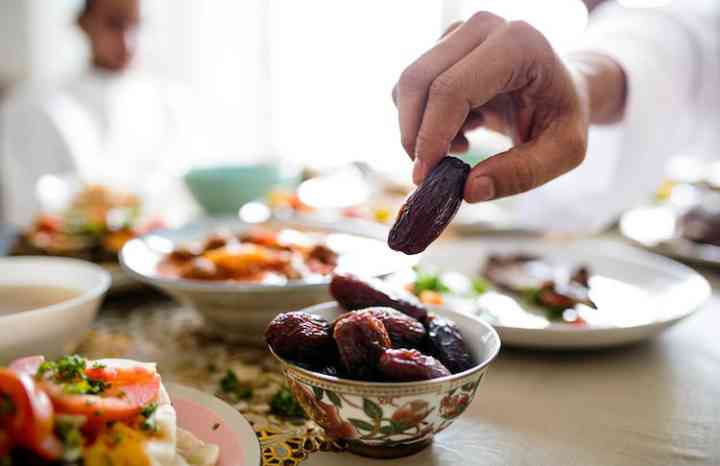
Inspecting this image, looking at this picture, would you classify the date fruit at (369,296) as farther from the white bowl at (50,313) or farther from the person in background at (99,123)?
the person in background at (99,123)

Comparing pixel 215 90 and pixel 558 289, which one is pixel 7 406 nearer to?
pixel 558 289

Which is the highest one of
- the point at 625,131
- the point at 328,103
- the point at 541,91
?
Answer: the point at 541,91

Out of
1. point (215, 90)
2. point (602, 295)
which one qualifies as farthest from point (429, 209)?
point (215, 90)

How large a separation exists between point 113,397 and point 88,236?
2.32 ft

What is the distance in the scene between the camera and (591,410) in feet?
2.32

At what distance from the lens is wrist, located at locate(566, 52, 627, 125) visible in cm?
104

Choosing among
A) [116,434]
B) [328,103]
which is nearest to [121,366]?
[116,434]

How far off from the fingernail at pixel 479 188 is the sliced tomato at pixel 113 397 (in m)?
0.37

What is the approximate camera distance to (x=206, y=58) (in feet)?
14.7

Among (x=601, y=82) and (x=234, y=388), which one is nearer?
(x=234, y=388)

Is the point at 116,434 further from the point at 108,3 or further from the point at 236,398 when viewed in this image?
the point at 108,3

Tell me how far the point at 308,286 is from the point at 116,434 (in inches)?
13.6

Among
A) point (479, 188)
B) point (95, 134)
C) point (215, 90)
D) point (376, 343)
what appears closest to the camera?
point (376, 343)

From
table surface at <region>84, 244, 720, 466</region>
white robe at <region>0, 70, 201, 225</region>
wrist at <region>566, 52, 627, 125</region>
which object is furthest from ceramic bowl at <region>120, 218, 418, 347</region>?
white robe at <region>0, 70, 201, 225</region>
